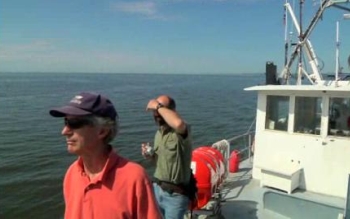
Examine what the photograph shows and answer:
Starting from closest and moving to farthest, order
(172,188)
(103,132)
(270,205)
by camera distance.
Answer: (103,132) < (172,188) < (270,205)

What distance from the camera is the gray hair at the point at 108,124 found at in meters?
1.96

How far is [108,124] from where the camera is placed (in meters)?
1.99

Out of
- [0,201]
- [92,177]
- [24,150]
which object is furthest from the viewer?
[24,150]

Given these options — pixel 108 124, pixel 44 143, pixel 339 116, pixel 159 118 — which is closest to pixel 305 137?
pixel 339 116

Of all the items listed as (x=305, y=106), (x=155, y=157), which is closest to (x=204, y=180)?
(x=155, y=157)

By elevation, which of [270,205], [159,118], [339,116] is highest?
[159,118]

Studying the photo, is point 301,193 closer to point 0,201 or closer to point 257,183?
point 257,183

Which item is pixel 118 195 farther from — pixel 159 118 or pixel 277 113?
pixel 277 113

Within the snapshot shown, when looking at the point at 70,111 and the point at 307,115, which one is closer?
the point at 70,111

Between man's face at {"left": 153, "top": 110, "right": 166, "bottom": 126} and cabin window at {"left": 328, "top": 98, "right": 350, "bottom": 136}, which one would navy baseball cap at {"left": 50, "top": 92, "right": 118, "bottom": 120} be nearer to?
man's face at {"left": 153, "top": 110, "right": 166, "bottom": 126}

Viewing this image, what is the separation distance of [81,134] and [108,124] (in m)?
0.14

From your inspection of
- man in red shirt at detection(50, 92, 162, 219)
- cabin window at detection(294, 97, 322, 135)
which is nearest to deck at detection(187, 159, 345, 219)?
cabin window at detection(294, 97, 322, 135)

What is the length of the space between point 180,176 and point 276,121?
408 centimetres

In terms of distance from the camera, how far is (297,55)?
826 centimetres
